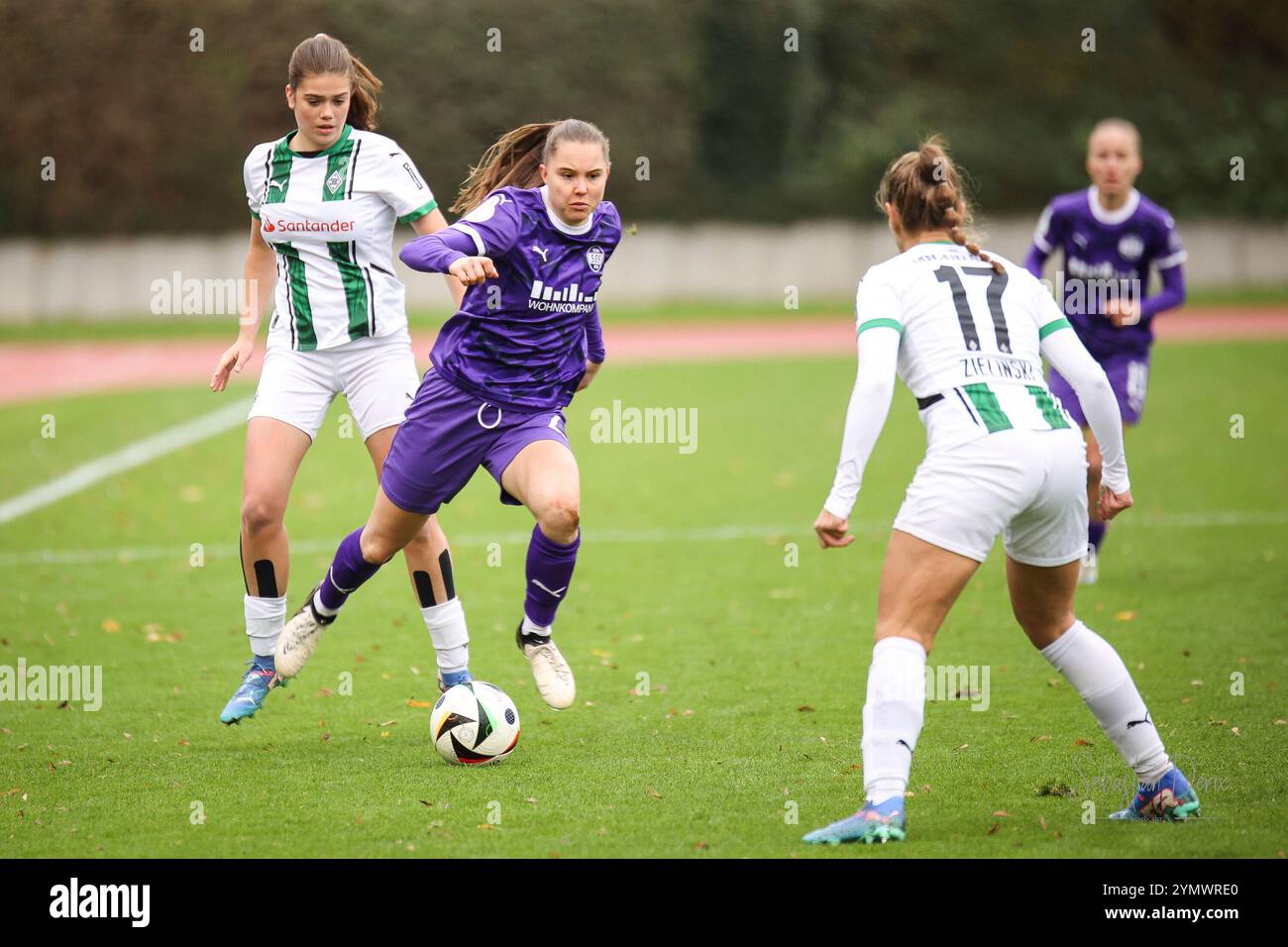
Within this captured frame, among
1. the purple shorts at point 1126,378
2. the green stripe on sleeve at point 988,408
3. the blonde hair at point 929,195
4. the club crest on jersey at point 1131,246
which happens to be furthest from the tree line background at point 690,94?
the green stripe on sleeve at point 988,408

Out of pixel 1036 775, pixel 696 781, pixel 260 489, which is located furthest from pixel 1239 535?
pixel 260 489

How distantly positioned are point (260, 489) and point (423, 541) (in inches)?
27.1

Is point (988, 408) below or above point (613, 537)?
above

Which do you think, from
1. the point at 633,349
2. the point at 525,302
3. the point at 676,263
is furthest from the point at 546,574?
the point at 676,263

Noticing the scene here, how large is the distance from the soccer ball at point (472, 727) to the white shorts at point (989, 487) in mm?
1932

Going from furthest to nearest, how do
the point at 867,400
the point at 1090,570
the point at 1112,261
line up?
the point at 1112,261 → the point at 1090,570 → the point at 867,400

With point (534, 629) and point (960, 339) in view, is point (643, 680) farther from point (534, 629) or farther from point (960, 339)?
point (960, 339)

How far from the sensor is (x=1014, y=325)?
467 centimetres

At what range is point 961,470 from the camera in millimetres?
4453

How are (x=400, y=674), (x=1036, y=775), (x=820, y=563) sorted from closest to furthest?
(x=1036, y=775) → (x=400, y=674) → (x=820, y=563)

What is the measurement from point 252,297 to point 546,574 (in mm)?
1834

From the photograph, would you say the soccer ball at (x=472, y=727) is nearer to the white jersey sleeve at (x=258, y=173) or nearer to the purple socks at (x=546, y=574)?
the purple socks at (x=546, y=574)

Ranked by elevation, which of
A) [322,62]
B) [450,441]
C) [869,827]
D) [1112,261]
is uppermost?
[322,62]
